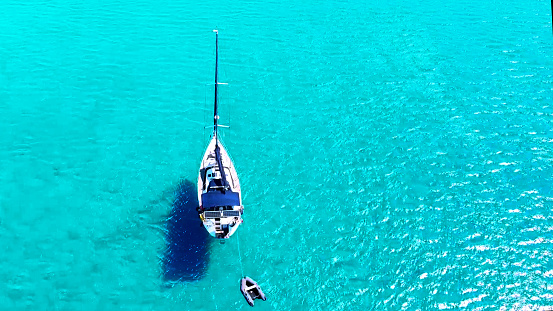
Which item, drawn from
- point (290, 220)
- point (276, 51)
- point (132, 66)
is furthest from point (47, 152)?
point (276, 51)

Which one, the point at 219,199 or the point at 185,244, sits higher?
the point at 219,199

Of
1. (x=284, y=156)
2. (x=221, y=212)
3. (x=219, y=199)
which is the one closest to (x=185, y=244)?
(x=221, y=212)

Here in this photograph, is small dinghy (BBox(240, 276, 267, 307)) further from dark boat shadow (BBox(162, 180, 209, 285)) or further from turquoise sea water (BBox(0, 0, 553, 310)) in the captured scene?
dark boat shadow (BBox(162, 180, 209, 285))

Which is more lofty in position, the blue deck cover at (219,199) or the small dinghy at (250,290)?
the blue deck cover at (219,199)

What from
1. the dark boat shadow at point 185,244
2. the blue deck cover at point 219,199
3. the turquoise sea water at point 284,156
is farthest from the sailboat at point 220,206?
the turquoise sea water at point 284,156

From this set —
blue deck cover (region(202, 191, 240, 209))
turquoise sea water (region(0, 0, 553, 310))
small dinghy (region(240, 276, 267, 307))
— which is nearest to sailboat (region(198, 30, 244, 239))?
blue deck cover (region(202, 191, 240, 209))

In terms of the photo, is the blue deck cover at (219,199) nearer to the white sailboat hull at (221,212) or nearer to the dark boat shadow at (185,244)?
the white sailboat hull at (221,212)

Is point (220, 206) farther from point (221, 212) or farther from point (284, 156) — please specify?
point (284, 156)
